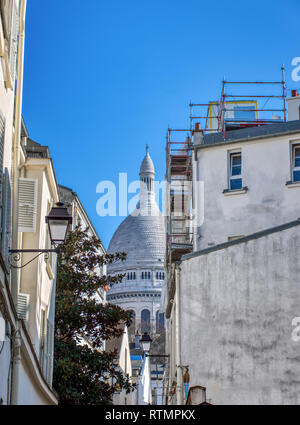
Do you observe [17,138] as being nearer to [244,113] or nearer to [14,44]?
[14,44]

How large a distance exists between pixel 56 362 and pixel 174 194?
16.5 meters

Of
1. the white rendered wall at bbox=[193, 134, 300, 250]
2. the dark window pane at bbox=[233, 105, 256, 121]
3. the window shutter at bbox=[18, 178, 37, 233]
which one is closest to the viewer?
the window shutter at bbox=[18, 178, 37, 233]

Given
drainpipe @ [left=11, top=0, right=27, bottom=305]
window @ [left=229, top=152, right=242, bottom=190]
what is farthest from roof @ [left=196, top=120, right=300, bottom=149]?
drainpipe @ [left=11, top=0, right=27, bottom=305]

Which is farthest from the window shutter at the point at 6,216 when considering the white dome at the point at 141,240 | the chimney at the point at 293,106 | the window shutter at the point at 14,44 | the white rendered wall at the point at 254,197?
the white dome at the point at 141,240

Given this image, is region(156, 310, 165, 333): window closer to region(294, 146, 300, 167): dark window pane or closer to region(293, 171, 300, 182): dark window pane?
region(294, 146, 300, 167): dark window pane

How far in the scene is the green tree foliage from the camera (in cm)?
2083

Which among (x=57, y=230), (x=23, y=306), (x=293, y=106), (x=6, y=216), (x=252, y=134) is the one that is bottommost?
(x=23, y=306)

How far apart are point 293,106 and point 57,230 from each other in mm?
25295

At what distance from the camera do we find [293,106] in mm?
34688

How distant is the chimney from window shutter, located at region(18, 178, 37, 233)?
2329 centimetres

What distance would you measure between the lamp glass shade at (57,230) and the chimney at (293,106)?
24.8 meters

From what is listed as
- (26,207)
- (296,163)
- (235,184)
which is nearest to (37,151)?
(26,207)
